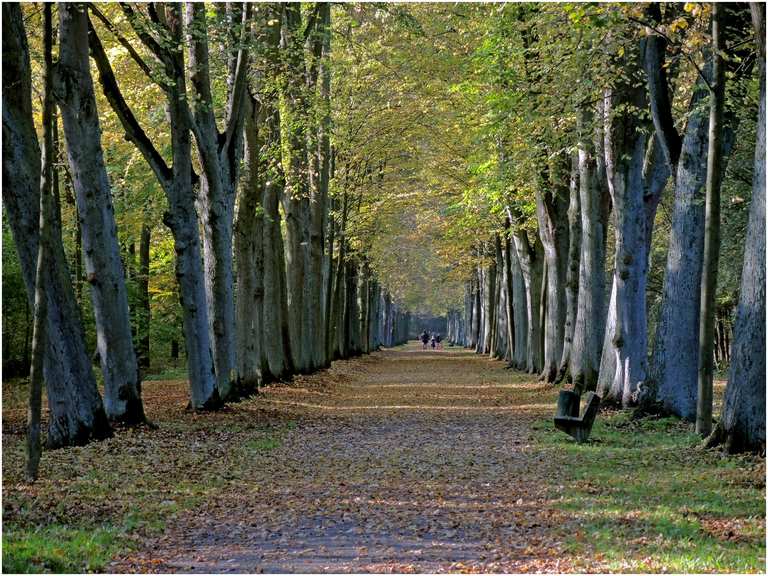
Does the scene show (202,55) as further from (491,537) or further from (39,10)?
(491,537)

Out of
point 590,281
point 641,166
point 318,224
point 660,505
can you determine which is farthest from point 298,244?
point 660,505

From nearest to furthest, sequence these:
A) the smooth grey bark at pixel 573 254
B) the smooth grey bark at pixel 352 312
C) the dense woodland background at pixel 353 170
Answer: the dense woodland background at pixel 353 170 → the smooth grey bark at pixel 573 254 → the smooth grey bark at pixel 352 312

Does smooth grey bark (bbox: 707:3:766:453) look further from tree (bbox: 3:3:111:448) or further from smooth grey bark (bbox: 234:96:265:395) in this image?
smooth grey bark (bbox: 234:96:265:395)

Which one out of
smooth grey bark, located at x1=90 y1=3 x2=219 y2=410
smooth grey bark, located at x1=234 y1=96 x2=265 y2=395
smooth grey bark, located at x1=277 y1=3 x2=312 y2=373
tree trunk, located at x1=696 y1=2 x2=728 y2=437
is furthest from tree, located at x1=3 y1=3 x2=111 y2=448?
smooth grey bark, located at x1=277 y1=3 x2=312 y2=373

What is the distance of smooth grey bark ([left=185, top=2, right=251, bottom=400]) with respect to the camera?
17266mm

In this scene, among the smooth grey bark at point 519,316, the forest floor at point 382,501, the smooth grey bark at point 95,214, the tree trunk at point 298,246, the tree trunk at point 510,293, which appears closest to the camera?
the forest floor at point 382,501

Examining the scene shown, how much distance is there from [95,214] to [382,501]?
21.7 feet

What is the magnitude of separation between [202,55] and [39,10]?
3.20m

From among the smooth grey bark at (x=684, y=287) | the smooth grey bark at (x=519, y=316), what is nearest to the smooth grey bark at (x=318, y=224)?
the smooth grey bark at (x=519, y=316)

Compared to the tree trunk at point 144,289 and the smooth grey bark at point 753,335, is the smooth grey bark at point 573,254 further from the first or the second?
the tree trunk at point 144,289

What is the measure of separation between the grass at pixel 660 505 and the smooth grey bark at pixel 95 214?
258 inches

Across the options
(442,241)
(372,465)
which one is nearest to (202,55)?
(372,465)

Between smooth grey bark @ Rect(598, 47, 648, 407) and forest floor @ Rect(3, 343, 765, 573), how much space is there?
1575 mm

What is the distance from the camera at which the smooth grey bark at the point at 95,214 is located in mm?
13336
